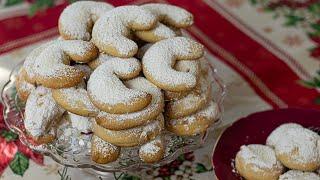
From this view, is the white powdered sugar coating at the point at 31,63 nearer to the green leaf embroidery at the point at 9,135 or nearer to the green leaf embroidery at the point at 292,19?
the green leaf embroidery at the point at 9,135

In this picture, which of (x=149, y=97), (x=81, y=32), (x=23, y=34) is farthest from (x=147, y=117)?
(x=23, y=34)

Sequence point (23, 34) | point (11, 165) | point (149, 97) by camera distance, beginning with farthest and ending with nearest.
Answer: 1. point (23, 34)
2. point (11, 165)
3. point (149, 97)

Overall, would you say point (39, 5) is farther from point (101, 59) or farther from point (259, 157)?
point (259, 157)

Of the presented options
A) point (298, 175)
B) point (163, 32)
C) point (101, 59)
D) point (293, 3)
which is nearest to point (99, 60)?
point (101, 59)

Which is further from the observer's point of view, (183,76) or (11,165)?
(11,165)

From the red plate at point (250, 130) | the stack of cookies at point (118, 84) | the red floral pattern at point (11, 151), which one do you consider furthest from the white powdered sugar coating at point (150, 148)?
the red floral pattern at point (11, 151)

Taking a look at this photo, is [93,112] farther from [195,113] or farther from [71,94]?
[195,113]
